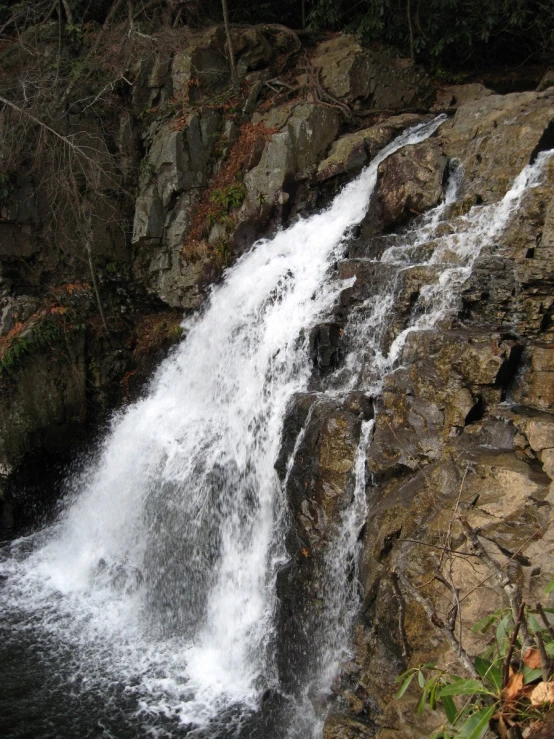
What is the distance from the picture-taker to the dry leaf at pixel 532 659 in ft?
7.71

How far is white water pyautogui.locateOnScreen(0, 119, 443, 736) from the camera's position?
644 cm

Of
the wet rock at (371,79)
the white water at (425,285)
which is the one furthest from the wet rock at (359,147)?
the white water at (425,285)

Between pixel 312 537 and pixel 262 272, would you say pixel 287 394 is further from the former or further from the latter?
pixel 262 272

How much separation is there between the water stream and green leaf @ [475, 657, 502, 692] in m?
3.22

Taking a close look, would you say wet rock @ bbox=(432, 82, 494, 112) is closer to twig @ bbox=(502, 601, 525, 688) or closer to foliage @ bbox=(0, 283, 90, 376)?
foliage @ bbox=(0, 283, 90, 376)

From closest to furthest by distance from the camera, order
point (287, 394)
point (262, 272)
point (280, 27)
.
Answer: point (287, 394) → point (262, 272) → point (280, 27)

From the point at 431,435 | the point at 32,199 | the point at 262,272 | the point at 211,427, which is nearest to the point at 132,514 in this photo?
the point at 211,427

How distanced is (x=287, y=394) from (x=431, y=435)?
237 centimetres

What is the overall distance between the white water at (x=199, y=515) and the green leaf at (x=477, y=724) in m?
4.15

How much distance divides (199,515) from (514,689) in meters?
5.51

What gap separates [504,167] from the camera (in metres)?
7.54

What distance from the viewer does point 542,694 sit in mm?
2227

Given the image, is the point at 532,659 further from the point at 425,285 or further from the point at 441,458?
the point at 425,285

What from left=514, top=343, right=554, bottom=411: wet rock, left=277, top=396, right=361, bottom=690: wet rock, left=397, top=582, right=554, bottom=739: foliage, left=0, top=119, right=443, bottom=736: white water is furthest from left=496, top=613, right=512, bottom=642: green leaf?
left=0, top=119, right=443, bottom=736: white water
